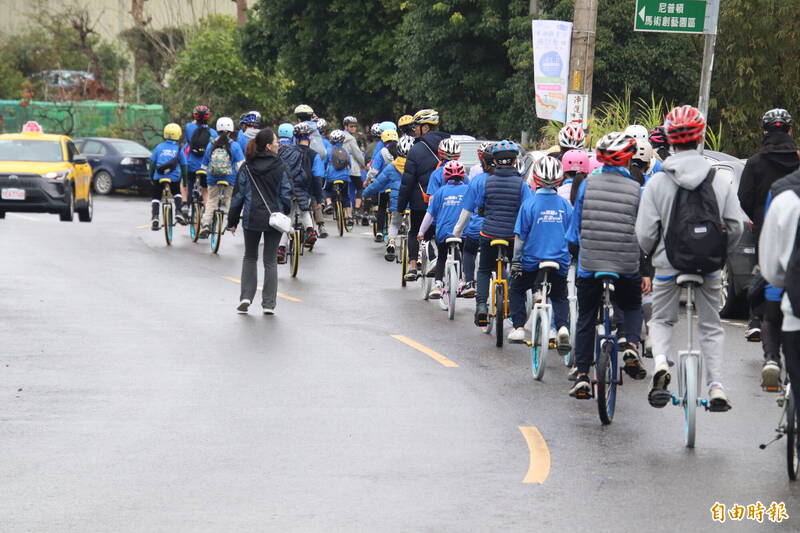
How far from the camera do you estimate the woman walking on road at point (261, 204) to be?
15484mm

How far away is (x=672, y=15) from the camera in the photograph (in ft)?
63.7

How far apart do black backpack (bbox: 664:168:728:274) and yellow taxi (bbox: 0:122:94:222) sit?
65.4 ft

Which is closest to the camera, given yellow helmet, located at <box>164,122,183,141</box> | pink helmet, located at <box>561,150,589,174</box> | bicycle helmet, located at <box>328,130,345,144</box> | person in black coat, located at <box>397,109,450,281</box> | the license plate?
pink helmet, located at <box>561,150,589,174</box>

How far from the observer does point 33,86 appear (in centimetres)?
5834

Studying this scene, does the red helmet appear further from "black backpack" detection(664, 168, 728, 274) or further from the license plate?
the license plate

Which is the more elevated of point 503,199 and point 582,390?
point 503,199

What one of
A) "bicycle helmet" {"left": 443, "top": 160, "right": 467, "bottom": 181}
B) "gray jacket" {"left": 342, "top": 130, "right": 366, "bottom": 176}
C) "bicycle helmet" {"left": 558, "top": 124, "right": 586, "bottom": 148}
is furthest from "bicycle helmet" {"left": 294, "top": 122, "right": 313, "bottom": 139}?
"bicycle helmet" {"left": 558, "top": 124, "right": 586, "bottom": 148}

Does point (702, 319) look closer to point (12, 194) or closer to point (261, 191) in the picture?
point (261, 191)

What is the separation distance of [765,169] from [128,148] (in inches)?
1218

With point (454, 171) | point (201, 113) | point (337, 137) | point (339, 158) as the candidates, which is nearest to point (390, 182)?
point (201, 113)

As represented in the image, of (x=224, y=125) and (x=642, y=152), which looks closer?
(x=642, y=152)

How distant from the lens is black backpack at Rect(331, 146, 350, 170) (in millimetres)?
25797

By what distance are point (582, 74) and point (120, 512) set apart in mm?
15365

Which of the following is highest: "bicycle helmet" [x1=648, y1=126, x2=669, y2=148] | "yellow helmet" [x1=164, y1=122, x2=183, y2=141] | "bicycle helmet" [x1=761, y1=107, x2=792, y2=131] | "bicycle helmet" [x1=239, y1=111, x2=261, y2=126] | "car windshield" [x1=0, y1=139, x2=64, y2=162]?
"bicycle helmet" [x1=761, y1=107, x2=792, y2=131]
